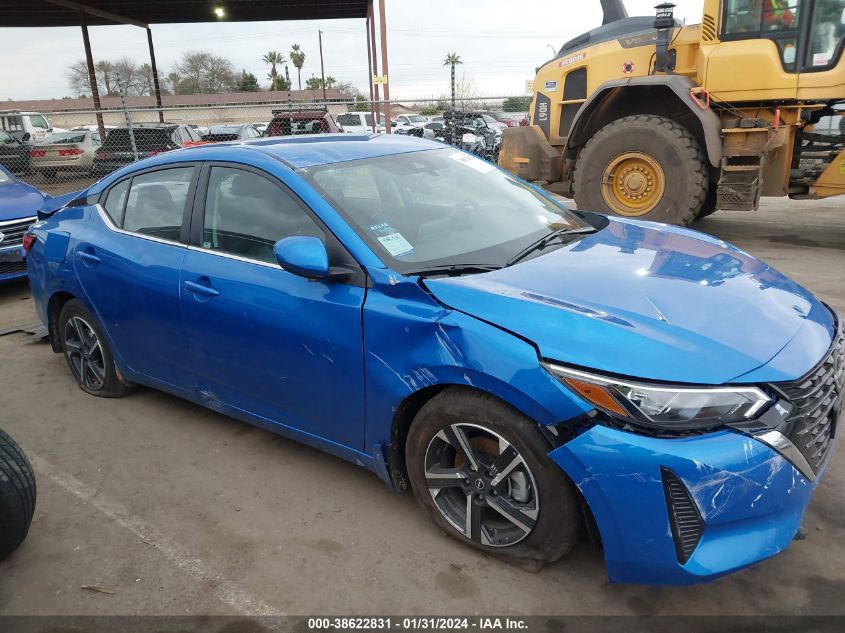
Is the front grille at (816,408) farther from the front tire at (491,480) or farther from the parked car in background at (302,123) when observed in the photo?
the parked car in background at (302,123)

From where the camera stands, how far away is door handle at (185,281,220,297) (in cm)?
310

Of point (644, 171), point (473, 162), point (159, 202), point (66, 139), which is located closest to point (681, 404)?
point (473, 162)

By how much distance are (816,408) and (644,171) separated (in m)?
6.17

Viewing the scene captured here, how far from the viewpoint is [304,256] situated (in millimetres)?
2623

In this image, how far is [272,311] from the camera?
287cm

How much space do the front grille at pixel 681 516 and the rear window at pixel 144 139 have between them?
49.2ft

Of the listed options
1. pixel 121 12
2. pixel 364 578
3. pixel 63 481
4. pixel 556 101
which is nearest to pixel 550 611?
pixel 364 578

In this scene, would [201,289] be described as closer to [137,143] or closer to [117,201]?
[117,201]

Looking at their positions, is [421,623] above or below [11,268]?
below

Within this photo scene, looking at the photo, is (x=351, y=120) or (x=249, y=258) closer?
(x=249, y=258)

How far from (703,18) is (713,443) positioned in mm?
6976

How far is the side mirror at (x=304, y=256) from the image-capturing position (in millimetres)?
2611

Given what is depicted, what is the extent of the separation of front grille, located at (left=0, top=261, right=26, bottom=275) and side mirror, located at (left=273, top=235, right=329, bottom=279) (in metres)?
5.50

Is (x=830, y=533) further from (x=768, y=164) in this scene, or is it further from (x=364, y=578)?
(x=768, y=164)
